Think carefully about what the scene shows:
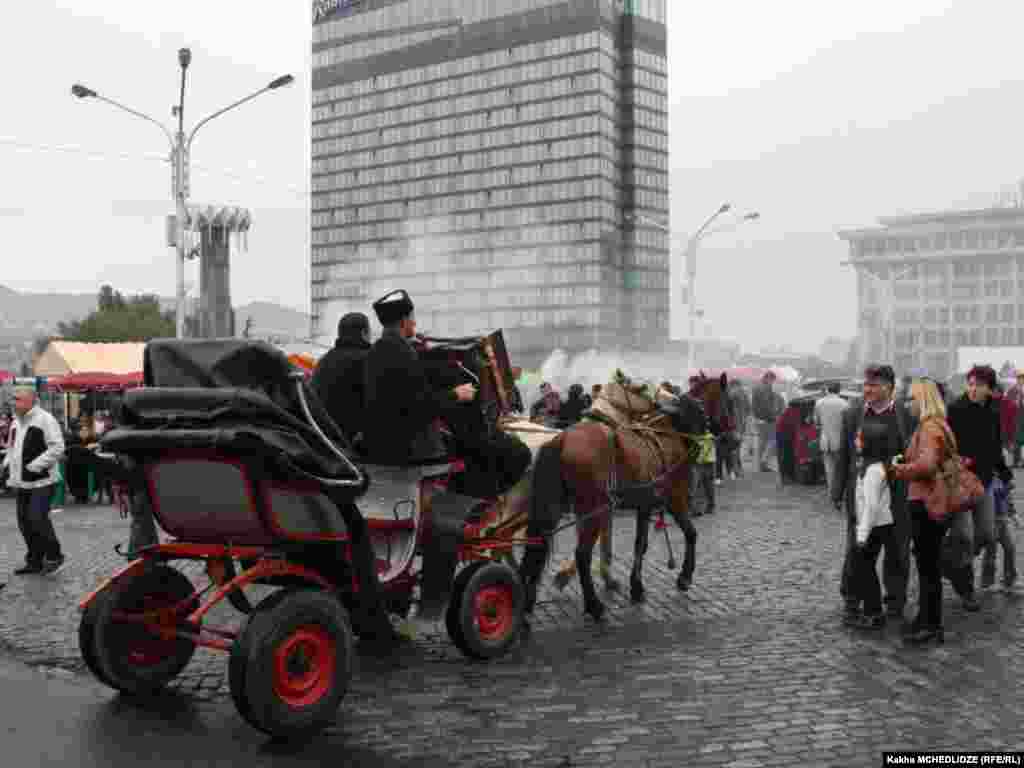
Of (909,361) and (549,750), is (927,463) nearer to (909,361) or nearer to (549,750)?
(549,750)

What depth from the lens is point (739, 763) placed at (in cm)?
516

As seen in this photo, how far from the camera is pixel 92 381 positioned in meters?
24.2

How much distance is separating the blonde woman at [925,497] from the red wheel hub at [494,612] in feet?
8.09

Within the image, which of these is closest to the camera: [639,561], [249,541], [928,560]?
[249,541]

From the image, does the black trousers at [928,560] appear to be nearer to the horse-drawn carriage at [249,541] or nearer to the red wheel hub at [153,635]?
the horse-drawn carriage at [249,541]

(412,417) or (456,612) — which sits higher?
(412,417)

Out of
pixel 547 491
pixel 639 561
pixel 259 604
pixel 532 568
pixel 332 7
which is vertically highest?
pixel 332 7

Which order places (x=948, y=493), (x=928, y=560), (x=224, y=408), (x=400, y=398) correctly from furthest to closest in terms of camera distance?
1. (x=928, y=560)
2. (x=948, y=493)
3. (x=400, y=398)
4. (x=224, y=408)

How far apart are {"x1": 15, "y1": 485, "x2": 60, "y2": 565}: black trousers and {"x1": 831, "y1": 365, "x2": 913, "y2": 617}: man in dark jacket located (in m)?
6.87

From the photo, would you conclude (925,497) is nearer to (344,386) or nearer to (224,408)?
(344,386)

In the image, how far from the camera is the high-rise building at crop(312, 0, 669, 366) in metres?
116

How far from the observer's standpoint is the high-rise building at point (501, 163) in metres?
116

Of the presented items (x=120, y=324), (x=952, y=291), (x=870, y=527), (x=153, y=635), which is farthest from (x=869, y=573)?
(x=952, y=291)

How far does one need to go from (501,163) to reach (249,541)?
117 metres
